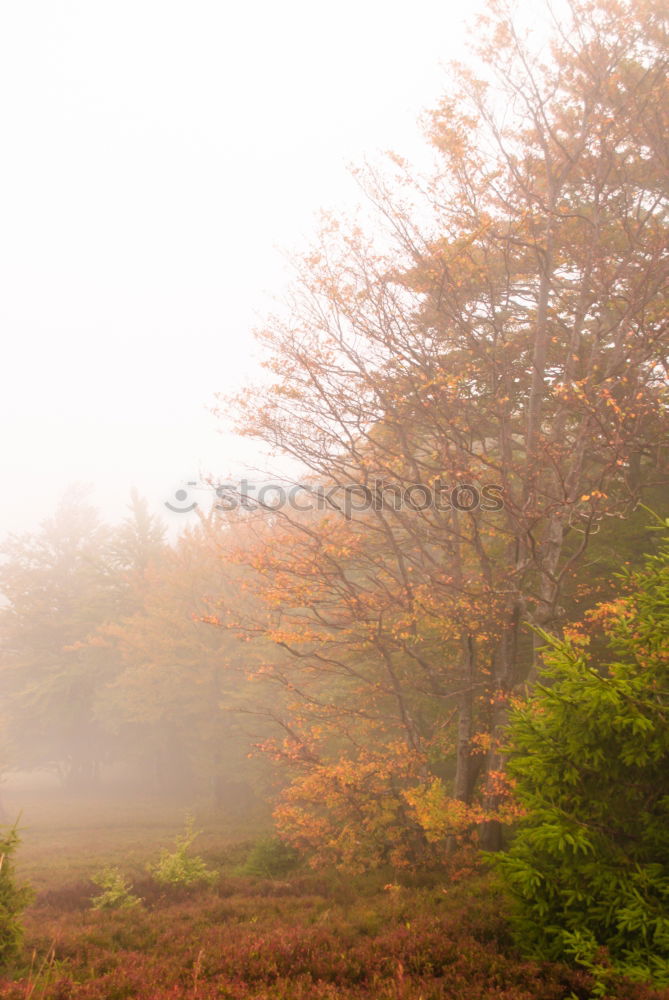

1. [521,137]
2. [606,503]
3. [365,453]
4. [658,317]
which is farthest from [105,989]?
[521,137]

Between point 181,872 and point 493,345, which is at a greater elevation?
point 493,345

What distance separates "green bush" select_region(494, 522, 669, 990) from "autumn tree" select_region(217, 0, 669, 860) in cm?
318

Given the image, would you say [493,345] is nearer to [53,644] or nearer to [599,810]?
[599,810]

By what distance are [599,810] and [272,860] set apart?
9172 millimetres

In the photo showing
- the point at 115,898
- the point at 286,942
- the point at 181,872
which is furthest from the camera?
the point at 181,872

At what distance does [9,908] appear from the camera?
5.54 m

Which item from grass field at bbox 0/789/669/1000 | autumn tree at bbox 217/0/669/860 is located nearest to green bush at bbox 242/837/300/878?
grass field at bbox 0/789/669/1000

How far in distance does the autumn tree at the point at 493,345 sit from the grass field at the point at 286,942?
7.74 ft

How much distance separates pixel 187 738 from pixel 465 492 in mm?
23605

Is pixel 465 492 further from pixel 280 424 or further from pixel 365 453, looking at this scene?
pixel 280 424

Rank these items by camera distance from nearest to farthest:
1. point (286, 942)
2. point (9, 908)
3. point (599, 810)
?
point (599, 810), point (9, 908), point (286, 942)

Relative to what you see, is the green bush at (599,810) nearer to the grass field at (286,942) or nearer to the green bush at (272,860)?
the grass field at (286,942)

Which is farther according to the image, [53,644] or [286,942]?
[53,644]

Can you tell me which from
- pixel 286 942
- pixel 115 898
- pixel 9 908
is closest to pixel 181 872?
pixel 115 898
